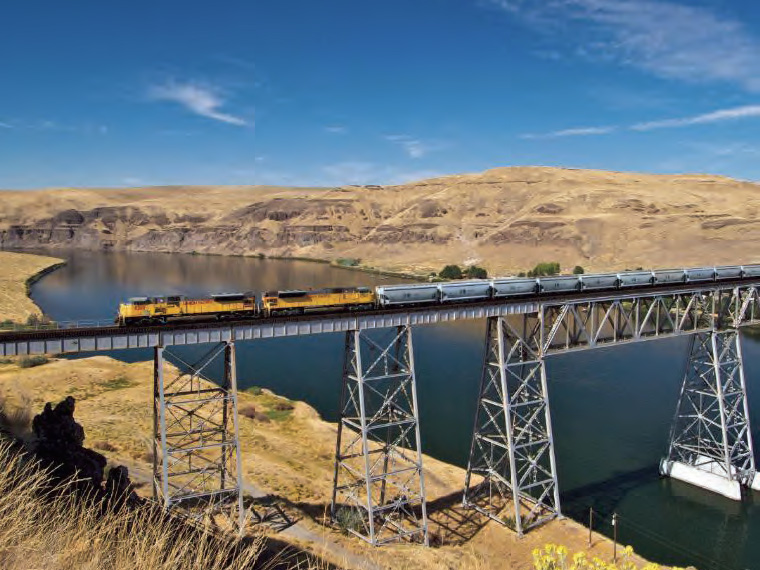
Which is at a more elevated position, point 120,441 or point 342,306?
point 342,306

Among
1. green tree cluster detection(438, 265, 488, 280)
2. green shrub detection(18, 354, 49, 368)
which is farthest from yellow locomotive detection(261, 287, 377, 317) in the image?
green tree cluster detection(438, 265, 488, 280)

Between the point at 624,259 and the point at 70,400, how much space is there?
12043 cm

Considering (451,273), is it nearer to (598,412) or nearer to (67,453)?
(598,412)

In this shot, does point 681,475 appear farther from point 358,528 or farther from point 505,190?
point 505,190

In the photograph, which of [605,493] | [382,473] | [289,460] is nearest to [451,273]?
[605,493]

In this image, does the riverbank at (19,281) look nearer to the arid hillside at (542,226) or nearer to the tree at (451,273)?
the arid hillside at (542,226)

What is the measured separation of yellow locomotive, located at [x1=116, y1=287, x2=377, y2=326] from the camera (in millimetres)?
22359

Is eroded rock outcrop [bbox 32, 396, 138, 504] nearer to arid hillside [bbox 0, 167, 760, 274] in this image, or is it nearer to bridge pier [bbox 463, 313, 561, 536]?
bridge pier [bbox 463, 313, 561, 536]

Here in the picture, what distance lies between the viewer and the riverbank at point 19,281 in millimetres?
74188

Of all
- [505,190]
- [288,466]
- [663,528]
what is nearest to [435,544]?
[288,466]

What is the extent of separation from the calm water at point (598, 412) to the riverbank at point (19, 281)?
412 cm

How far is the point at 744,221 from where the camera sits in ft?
388

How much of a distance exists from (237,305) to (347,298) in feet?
16.8

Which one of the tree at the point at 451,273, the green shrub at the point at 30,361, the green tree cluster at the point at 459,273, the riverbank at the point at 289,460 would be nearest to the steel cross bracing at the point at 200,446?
the riverbank at the point at 289,460
